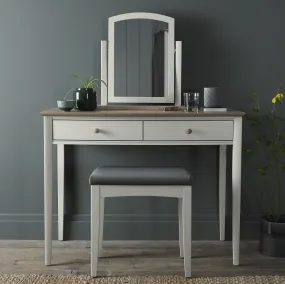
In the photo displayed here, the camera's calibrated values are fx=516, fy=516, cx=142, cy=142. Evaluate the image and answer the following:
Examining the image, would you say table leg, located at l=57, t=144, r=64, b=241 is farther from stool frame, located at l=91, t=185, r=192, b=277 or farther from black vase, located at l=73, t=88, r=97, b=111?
stool frame, located at l=91, t=185, r=192, b=277

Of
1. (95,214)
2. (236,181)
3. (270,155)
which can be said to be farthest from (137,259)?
(270,155)

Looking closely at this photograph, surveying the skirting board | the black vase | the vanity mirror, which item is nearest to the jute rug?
the skirting board

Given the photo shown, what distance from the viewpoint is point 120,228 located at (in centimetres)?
306

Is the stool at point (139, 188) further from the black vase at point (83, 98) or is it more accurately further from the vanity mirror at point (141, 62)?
the vanity mirror at point (141, 62)

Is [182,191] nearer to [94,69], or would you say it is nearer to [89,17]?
[94,69]

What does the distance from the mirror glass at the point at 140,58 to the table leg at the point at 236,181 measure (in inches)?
23.0

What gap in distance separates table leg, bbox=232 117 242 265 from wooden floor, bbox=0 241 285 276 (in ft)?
0.39

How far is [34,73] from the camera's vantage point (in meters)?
3.00

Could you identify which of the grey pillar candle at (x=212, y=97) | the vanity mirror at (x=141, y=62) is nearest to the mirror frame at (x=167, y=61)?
the vanity mirror at (x=141, y=62)

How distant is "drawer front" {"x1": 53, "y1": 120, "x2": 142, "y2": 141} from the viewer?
2.55 m

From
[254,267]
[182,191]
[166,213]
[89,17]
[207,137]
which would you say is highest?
[89,17]

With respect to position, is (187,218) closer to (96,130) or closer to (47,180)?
(96,130)

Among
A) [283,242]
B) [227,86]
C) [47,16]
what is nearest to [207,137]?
[227,86]

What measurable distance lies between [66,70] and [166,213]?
1028 mm
